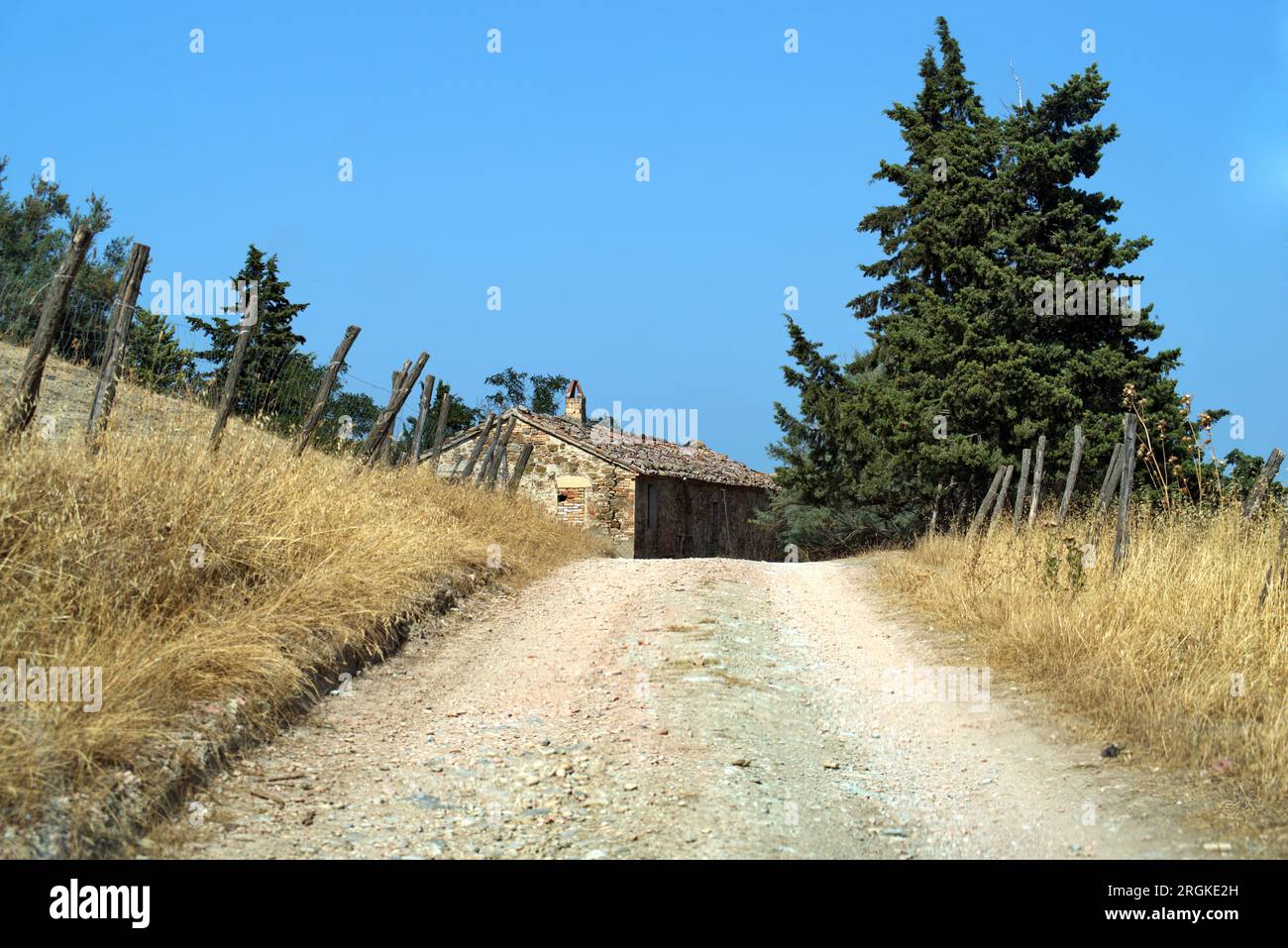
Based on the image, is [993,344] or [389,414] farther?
[993,344]

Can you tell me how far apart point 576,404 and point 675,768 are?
31715mm

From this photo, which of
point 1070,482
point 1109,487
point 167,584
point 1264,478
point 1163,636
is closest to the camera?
point 167,584

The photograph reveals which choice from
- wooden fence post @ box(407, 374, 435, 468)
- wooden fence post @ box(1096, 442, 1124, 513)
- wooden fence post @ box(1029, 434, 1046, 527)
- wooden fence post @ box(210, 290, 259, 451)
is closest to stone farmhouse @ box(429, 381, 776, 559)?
wooden fence post @ box(407, 374, 435, 468)

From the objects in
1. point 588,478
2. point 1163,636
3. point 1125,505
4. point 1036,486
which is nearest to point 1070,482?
point 1036,486

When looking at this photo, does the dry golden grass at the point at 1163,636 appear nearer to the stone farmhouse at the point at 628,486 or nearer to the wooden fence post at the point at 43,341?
the wooden fence post at the point at 43,341

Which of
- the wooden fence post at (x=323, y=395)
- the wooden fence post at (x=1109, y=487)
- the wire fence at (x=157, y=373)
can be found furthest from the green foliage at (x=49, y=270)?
the wooden fence post at (x=1109, y=487)

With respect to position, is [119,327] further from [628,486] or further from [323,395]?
[628,486]

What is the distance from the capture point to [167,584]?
577 centimetres

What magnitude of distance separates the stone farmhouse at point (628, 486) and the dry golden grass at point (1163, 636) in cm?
1755

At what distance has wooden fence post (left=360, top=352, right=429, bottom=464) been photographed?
41.3ft

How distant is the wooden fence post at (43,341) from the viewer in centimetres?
604

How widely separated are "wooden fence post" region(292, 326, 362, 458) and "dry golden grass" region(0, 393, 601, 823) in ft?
2.38

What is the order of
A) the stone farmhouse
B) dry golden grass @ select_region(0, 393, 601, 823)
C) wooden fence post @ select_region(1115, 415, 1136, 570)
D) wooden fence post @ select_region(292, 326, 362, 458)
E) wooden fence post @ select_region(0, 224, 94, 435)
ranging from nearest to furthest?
1. dry golden grass @ select_region(0, 393, 601, 823)
2. wooden fence post @ select_region(0, 224, 94, 435)
3. wooden fence post @ select_region(1115, 415, 1136, 570)
4. wooden fence post @ select_region(292, 326, 362, 458)
5. the stone farmhouse

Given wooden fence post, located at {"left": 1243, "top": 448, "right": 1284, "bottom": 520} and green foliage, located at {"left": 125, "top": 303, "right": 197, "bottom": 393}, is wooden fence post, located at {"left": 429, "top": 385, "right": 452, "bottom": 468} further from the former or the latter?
wooden fence post, located at {"left": 1243, "top": 448, "right": 1284, "bottom": 520}
